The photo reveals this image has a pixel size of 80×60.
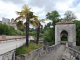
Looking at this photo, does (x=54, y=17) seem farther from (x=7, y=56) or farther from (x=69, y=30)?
(x=7, y=56)

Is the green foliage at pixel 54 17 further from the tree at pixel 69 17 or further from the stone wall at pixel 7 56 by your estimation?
the stone wall at pixel 7 56

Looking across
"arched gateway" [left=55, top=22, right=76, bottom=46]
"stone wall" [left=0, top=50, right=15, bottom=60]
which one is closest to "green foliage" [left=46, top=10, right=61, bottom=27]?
"arched gateway" [left=55, top=22, right=76, bottom=46]

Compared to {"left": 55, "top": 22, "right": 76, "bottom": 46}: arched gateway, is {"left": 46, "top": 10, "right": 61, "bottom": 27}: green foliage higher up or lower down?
higher up

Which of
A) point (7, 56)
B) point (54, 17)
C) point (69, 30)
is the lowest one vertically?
point (7, 56)

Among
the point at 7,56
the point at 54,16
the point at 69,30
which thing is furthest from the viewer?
the point at 54,16

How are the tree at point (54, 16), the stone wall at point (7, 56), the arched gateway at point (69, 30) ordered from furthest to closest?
the tree at point (54, 16) < the arched gateway at point (69, 30) < the stone wall at point (7, 56)

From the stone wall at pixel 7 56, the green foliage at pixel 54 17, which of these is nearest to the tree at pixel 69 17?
the green foliage at pixel 54 17

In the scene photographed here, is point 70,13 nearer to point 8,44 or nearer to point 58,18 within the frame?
point 58,18

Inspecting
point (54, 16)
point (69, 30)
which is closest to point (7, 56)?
point (69, 30)

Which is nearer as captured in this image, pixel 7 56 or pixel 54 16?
pixel 7 56

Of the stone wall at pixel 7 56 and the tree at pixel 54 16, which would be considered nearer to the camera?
the stone wall at pixel 7 56

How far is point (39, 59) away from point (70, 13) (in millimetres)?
39422

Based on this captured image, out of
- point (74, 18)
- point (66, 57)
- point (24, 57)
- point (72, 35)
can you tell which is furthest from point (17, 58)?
point (74, 18)

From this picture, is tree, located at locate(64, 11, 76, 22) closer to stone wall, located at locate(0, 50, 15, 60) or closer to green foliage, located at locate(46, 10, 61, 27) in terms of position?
green foliage, located at locate(46, 10, 61, 27)
